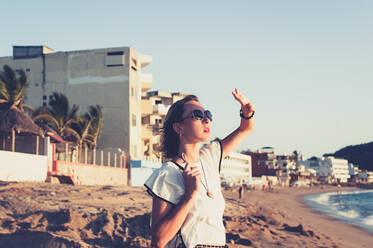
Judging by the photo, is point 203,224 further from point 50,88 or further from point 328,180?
point 328,180

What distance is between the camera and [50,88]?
39.4m

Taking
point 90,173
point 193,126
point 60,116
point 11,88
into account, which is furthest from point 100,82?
point 193,126

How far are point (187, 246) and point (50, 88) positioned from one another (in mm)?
39619

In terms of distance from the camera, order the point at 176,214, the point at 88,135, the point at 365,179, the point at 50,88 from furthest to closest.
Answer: the point at 365,179 < the point at 50,88 < the point at 88,135 < the point at 176,214

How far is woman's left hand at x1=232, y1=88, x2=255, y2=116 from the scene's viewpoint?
281 cm

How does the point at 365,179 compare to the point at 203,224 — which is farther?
the point at 365,179

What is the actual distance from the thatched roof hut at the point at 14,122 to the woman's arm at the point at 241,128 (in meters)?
20.9

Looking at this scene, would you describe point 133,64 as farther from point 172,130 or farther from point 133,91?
point 172,130

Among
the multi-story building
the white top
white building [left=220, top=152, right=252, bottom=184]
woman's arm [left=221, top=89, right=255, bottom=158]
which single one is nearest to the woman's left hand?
woman's arm [left=221, top=89, right=255, bottom=158]

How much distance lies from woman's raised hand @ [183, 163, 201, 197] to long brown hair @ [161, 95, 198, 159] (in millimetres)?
419

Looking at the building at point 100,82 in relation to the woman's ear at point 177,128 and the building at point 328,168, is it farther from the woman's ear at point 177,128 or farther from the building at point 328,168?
the building at point 328,168

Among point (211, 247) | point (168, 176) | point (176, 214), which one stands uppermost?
point (168, 176)

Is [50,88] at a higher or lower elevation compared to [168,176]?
higher

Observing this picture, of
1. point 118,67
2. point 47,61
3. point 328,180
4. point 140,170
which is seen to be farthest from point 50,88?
point 328,180
